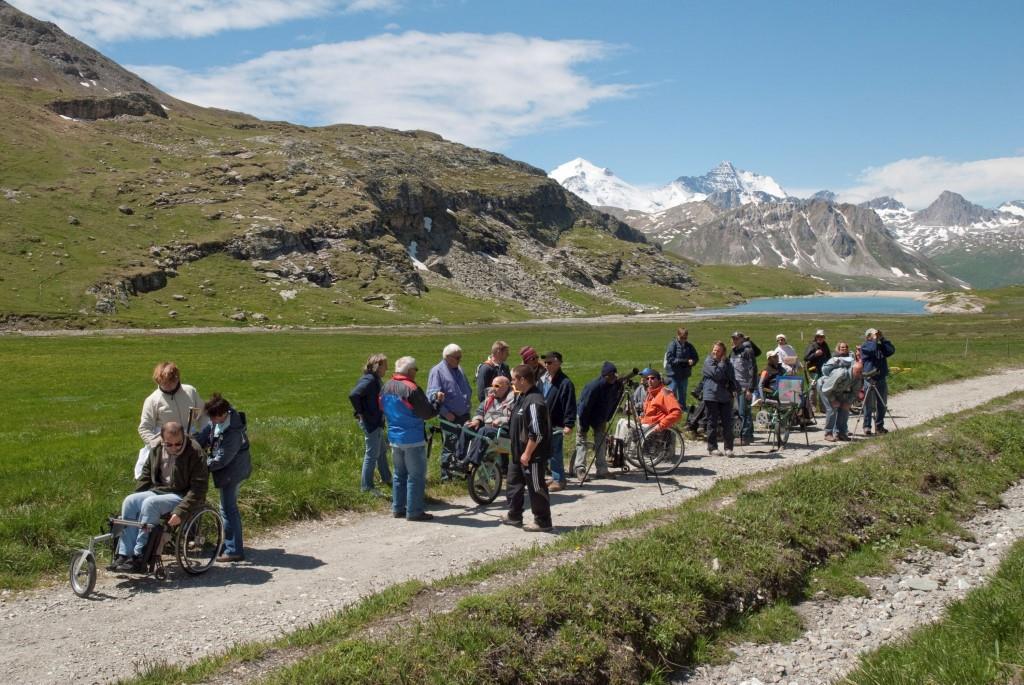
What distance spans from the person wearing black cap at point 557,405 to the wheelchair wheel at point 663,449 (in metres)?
2.41

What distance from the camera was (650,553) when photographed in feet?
34.6

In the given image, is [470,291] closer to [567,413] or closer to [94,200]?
[94,200]

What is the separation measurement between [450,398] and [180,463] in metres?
6.45

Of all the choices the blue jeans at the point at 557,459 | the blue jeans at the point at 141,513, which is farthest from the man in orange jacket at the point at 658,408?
the blue jeans at the point at 141,513

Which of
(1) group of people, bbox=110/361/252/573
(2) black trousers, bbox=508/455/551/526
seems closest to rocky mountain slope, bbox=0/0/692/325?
(1) group of people, bbox=110/361/252/573

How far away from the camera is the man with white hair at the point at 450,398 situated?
16.2m

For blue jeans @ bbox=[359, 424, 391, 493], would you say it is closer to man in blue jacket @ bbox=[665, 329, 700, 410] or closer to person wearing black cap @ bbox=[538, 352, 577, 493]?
person wearing black cap @ bbox=[538, 352, 577, 493]

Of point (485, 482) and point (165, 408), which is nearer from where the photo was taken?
point (165, 408)

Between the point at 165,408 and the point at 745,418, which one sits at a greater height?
the point at 165,408

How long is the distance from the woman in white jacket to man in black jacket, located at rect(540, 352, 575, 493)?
6.93m

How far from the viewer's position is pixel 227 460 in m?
11.6

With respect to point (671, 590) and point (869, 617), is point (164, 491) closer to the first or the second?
point (671, 590)

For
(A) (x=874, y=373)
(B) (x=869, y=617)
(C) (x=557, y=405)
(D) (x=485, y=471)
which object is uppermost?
(A) (x=874, y=373)

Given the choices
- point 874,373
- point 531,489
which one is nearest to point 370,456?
point 531,489
